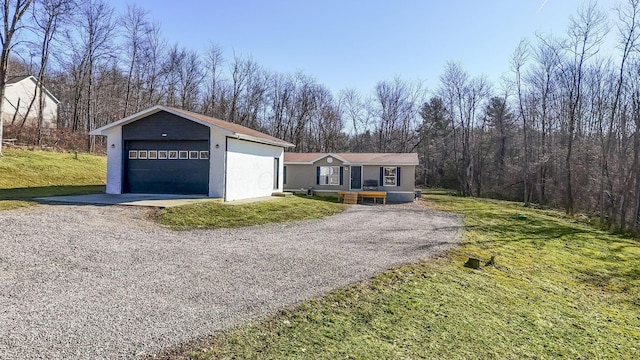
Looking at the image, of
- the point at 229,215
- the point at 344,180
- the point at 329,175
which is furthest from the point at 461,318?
the point at 329,175

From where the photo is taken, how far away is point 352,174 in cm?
2270

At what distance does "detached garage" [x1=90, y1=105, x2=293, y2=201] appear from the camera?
46.6 ft

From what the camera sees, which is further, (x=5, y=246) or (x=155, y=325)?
(x=5, y=246)

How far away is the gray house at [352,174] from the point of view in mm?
22094

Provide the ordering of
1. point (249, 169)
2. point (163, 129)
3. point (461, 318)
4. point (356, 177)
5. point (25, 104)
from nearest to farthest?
point (461, 318) < point (163, 129) < point (249, 169) < point (356, 177) < point (25, 104)

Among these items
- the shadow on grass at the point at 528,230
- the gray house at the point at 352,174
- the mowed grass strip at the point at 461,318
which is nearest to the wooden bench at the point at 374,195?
the gray house at the point at 352,174

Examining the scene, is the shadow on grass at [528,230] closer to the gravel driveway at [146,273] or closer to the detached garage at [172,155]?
the gravel driveway at [146,273]

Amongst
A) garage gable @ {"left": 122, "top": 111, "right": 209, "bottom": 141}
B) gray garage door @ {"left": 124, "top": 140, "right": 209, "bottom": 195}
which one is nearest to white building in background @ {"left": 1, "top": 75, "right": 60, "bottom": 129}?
garage gable @ {"left": 122, "top": 111, "right": 209, "bottom": 141}

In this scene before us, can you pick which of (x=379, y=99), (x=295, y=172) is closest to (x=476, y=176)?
(x=379, y=99)

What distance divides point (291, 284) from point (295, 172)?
18.0 metres

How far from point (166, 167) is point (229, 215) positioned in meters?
5.02

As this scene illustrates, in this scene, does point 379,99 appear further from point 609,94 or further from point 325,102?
point 609,94

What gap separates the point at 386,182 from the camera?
22406 millimetres

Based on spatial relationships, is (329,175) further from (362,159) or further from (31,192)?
(31,192)
